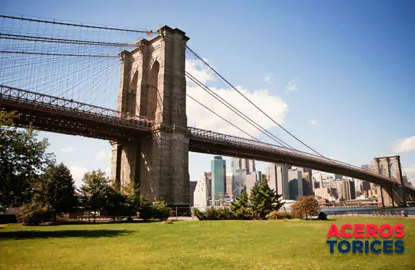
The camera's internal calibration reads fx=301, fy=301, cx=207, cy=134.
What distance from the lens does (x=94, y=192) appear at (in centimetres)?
3203

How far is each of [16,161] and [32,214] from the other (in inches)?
424

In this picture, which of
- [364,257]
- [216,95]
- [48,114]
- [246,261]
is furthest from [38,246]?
[216,95]

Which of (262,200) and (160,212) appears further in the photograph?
(262,200)

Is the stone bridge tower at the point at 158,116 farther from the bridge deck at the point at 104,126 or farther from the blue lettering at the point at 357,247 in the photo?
the blue lettering at the point at 357,247

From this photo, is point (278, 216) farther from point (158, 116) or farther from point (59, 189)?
point (59, 189)

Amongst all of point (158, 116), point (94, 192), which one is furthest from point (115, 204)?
point (158, 116)

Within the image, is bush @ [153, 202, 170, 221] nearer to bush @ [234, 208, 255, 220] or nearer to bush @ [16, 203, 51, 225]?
bush @ [234, 208, 255, 220]

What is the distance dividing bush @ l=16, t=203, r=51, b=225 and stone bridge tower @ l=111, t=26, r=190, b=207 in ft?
41.4

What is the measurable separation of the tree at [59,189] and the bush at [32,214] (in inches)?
37.3

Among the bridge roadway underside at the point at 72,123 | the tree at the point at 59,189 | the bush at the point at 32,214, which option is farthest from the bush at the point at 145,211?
the bridge roadway underside at the point at 72,123

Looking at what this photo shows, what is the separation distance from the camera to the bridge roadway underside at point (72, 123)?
1338 inches

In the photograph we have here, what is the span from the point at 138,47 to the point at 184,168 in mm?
22256

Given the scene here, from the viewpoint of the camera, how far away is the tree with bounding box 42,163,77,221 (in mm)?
29188

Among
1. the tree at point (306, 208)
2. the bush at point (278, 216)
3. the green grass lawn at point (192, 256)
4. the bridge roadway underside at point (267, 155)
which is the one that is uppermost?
the bridge roadway underside at point (267, 155)
